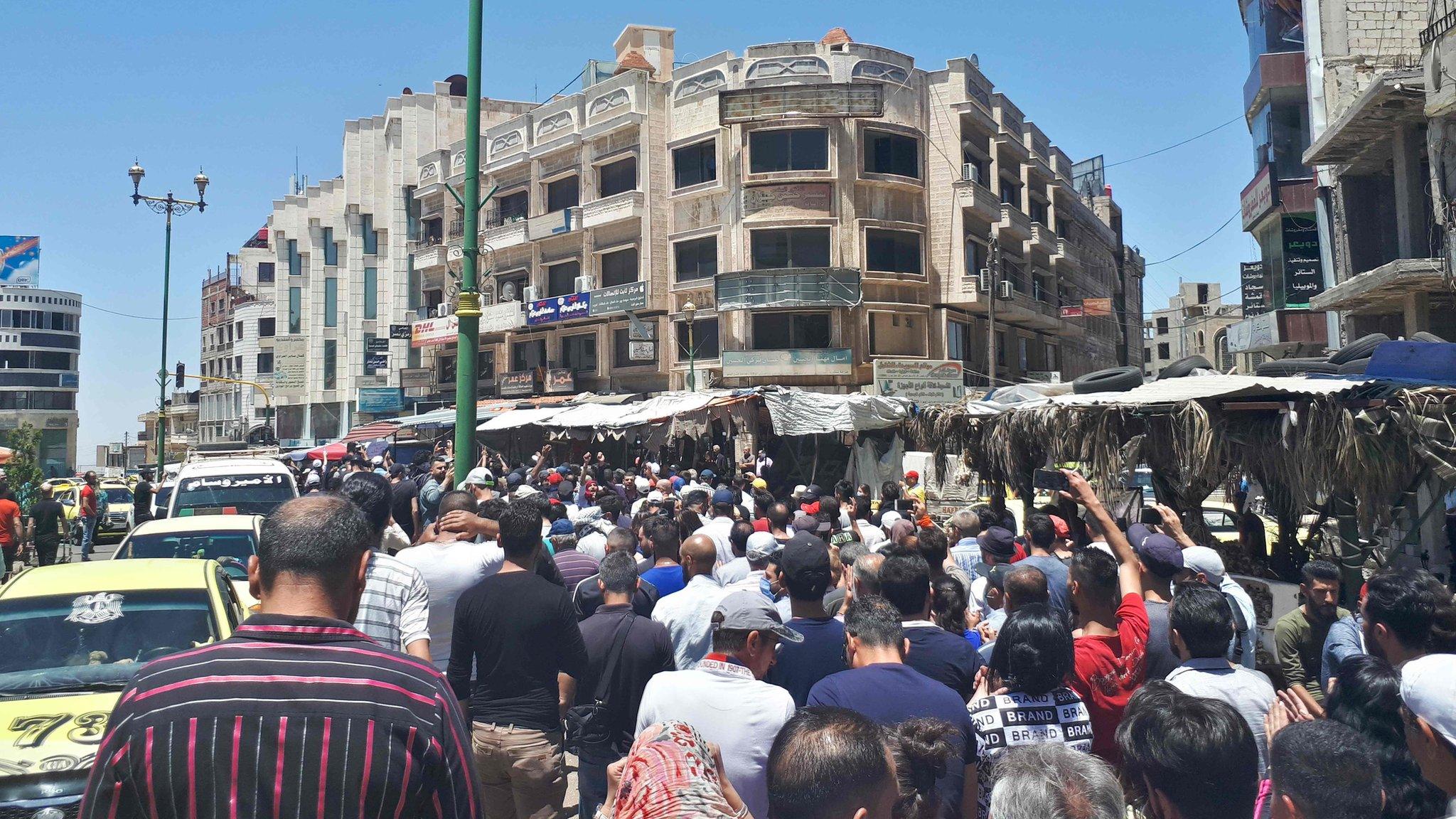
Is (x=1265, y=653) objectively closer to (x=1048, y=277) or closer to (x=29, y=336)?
(x=1048, y=277)

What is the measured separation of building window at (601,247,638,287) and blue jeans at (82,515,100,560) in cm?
2122

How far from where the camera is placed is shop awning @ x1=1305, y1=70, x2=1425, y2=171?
16672 mm

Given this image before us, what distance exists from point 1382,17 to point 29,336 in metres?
104

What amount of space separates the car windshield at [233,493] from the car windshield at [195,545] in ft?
12.9

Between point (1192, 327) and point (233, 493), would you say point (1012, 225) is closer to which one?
point (233, 493)

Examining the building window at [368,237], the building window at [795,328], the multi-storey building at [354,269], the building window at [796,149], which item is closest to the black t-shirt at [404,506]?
the building window at [795,328]

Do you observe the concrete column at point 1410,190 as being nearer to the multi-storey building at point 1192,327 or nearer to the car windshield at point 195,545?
the car windshield at point 195,545

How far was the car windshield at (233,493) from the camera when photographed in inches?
540

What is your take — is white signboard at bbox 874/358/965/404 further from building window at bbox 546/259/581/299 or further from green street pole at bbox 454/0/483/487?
building window at bbox 546/259/581/299

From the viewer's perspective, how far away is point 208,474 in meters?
14.0

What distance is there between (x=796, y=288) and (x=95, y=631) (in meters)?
28.1

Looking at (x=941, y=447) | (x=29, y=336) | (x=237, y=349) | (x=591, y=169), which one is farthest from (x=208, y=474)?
(x=29, y=336)

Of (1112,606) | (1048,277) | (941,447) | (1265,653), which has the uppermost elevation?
(1048,277)

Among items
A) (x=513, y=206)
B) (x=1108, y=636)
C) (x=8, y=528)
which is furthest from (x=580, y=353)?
(x=1108, y=636)
